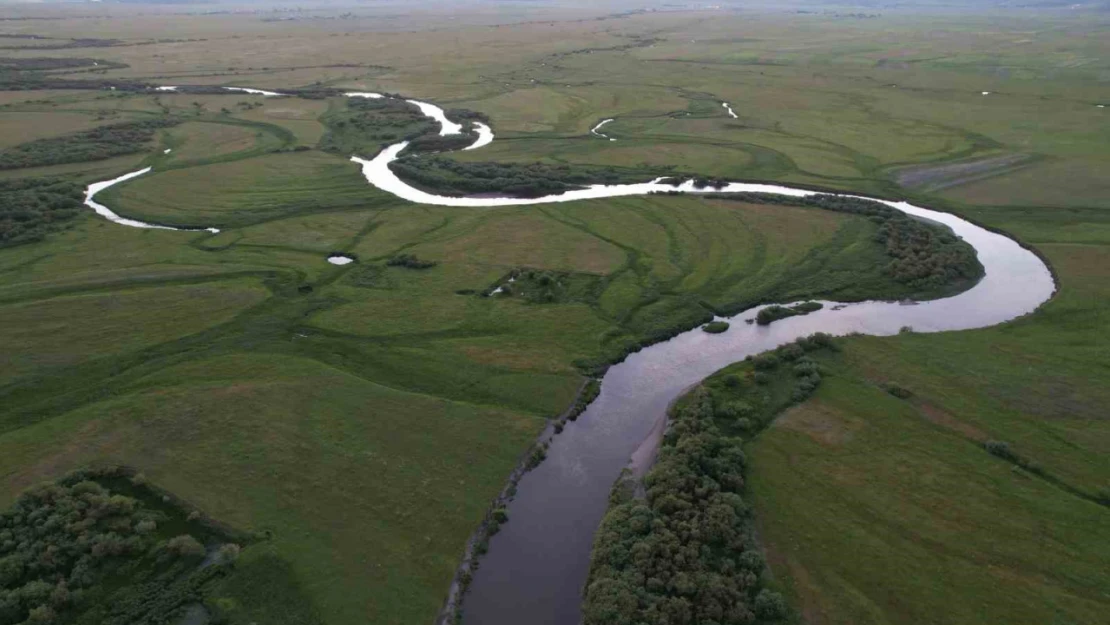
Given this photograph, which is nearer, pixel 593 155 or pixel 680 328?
pixel 680 328

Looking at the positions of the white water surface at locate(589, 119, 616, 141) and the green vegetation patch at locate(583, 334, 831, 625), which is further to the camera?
the white water surface at locate(589, 119, 616, 141)

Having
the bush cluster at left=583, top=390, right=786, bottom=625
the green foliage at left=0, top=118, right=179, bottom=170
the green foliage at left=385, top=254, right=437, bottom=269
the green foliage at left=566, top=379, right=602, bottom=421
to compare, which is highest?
the green foliage at left=0, top=118, right=179, bottom=170

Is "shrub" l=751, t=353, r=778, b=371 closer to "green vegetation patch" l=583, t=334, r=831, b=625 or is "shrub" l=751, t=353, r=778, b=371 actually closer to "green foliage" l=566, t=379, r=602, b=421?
"green vegetation patch" l=583, t=334, r=831, b=625

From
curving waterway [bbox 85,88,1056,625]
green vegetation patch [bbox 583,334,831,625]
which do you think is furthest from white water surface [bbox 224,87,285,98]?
green vegetation patch [bbox 583,334,831,625]

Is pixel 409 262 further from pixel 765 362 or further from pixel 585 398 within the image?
pixel 765 362

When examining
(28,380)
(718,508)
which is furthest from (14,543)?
(718,508)

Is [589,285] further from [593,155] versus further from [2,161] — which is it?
[2,161]

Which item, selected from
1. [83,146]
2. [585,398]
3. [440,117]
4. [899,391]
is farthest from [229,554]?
[440,117]

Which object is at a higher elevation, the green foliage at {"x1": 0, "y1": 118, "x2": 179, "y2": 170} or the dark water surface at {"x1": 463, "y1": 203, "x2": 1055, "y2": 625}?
the green foliage at {"x1": 0, "y1": 118, "x2": 179, "y2": 170}
